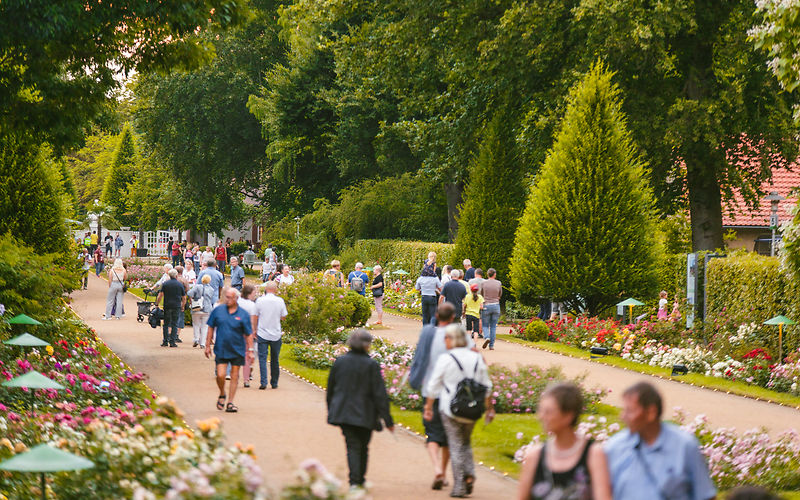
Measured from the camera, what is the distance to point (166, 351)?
2095 centimetres

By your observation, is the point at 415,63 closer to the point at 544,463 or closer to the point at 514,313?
the point at 514,313

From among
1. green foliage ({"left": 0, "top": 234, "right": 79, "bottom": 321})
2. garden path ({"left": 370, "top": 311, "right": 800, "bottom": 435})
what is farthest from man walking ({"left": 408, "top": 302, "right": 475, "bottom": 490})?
green foliage ({"left": 0, "top": 234, "right": 79, "bottom": 321})

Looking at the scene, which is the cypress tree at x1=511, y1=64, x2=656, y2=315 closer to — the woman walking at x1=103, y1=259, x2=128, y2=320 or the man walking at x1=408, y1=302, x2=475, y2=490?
the woman walking at x1=103, y1=259, x2=128, y2=320

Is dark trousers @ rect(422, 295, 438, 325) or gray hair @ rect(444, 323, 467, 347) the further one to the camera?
dark trousers @ rect(422, 295, 438, 325)

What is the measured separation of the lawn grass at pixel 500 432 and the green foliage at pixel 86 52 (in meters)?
7.11

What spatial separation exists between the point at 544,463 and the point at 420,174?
3037 centimetres

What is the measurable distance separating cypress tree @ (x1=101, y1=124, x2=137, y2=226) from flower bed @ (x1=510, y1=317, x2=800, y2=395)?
62.8 m

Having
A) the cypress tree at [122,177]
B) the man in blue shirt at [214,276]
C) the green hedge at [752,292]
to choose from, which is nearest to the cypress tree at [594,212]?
the green hedge at [752,292]

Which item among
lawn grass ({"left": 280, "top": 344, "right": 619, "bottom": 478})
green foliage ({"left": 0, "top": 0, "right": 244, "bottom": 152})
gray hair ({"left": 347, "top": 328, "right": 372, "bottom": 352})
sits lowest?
lawn grass ({"left": 280, "top": 344, "right": 619, "bottom": 478})

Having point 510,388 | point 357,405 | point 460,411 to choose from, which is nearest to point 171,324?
point 510,388

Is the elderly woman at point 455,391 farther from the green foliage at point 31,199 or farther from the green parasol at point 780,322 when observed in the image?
the green foliage at point 31,199

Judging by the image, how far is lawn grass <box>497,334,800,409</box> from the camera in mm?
16484

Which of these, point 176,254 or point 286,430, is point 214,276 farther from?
point 176,254

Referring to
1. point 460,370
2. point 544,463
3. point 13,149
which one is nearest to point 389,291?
point 13,149
